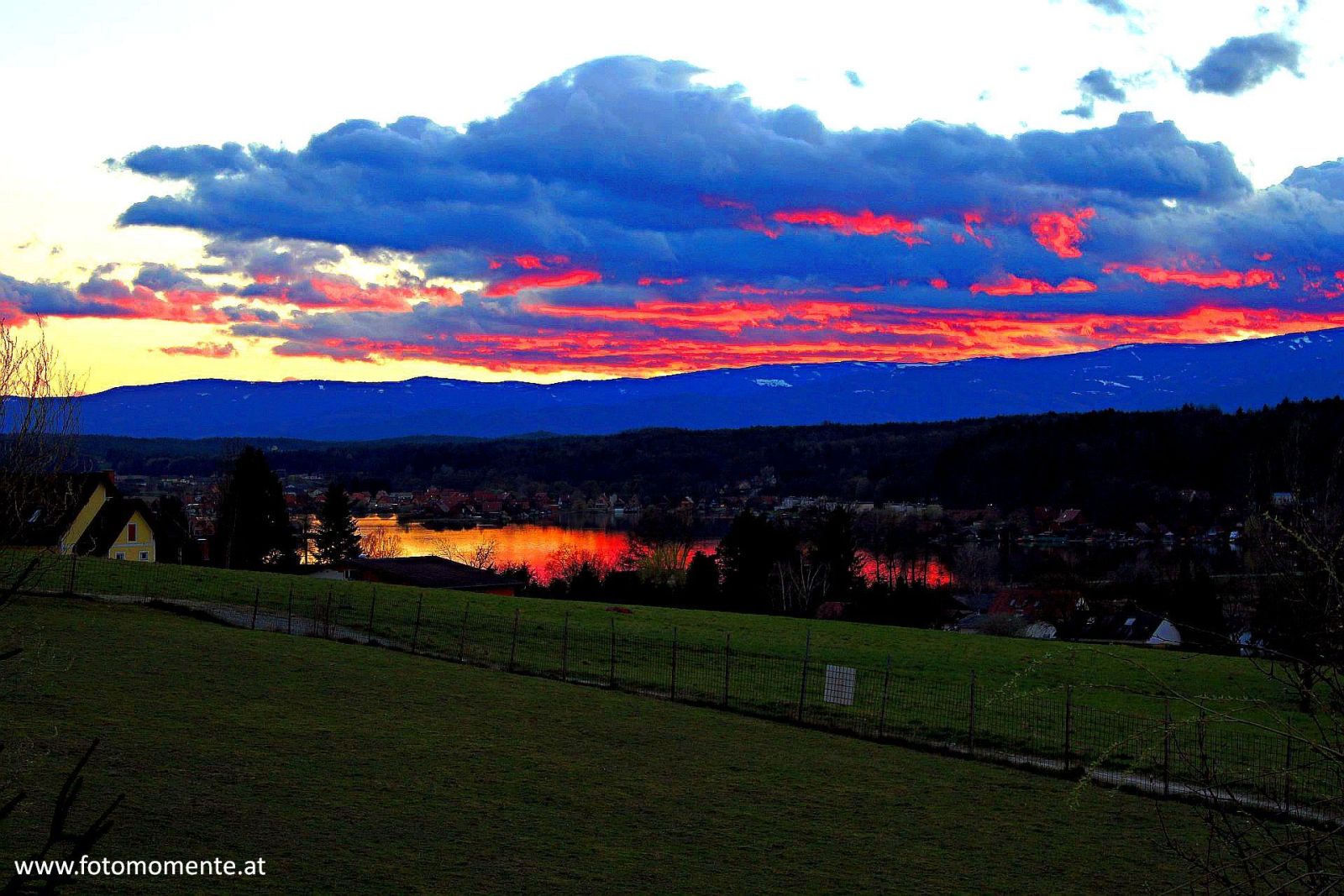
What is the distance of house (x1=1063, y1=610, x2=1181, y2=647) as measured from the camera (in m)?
56.1

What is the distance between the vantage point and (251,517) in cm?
6278

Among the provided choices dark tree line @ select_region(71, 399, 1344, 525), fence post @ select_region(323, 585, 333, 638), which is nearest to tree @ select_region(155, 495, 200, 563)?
dark tree line @ select_region(71, 399, 1344, 525)

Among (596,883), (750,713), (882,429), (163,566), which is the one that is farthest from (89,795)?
(882,429)

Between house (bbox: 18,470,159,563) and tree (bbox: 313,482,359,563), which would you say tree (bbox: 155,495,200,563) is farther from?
tree (bbox: 313,482,359,563)

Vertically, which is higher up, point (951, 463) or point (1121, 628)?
point (951, 463)

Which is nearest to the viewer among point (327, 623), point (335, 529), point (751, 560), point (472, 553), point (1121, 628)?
point (327, 623)

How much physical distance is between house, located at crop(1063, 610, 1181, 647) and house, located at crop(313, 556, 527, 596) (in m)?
29.1

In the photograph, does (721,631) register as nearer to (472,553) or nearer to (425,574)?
(425,574)

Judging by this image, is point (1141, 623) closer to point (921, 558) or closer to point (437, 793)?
point (921, 558)

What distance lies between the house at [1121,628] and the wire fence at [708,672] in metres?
28.8

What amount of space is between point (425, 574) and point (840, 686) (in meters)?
34.3

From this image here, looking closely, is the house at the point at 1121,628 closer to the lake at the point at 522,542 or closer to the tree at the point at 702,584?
the tree at the point at 702,584

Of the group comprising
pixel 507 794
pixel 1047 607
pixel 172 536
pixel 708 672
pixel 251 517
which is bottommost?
pixel 507 794

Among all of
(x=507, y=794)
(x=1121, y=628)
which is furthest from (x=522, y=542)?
(x=507, y=794)
